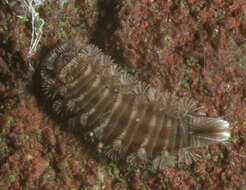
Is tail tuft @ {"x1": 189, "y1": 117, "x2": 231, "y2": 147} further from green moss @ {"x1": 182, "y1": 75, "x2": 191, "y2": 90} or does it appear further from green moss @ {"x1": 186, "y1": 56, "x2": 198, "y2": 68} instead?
green moss @ {"x1": 186, "y1": 56, "x2": 198, "y2": 68}

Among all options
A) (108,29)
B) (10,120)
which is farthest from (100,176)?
(108,29)

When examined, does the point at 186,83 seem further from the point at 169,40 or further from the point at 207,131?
the point at 207,131

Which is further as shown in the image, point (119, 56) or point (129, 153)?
point (119, 56)

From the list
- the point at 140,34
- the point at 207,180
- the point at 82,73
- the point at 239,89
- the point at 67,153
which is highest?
the point at 140,34

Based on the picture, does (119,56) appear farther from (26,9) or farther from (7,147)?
(7,147)

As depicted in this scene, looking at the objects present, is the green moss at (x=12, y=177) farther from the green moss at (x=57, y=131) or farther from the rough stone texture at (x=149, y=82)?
the green moss at (x=57, y=131)

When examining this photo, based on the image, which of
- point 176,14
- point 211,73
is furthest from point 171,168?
point 176,14

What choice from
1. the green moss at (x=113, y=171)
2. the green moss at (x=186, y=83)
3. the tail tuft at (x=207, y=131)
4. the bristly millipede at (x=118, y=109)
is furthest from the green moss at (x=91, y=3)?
the green moss at (x=113, y=171)

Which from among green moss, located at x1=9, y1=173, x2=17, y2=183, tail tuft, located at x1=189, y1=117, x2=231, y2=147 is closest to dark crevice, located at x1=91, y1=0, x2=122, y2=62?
tail tuft, located at x1=189, y1=117, x2=231, y2=147
